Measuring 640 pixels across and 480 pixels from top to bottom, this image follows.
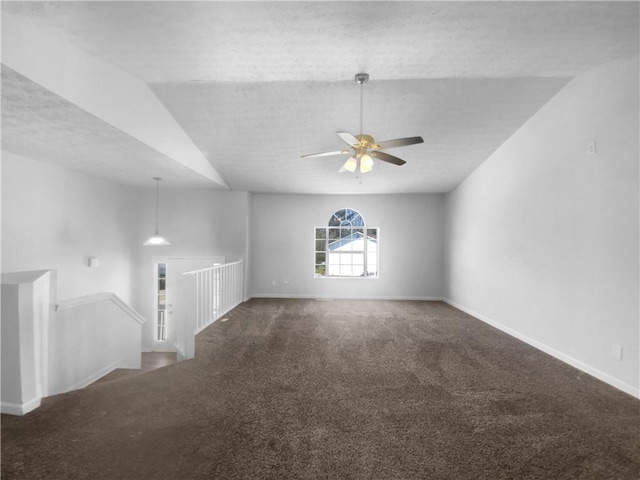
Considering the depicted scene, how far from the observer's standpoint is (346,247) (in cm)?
748

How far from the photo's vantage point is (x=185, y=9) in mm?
2326

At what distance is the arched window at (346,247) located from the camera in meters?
7.45

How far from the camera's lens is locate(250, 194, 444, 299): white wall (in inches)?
287

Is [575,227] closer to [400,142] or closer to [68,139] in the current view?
[400,142]

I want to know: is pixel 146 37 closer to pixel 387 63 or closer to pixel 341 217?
pixel 387 63

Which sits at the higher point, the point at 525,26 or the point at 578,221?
the point at 525,26

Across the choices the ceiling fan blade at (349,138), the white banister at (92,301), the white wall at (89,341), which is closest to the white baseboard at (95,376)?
the white wall at (89,341)

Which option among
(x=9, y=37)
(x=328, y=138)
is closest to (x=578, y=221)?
(x=328, y=138)

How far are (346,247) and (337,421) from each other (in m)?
5.43

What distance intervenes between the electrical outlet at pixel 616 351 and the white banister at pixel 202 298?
13.8 feet

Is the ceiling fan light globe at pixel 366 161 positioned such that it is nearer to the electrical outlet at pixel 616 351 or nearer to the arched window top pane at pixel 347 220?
the electrical outlet at pixel 616 351

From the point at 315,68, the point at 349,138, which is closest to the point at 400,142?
the point at 349,138

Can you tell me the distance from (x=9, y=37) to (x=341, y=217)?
6.02 meters

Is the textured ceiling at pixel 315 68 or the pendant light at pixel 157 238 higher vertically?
Result: the textured ceiling at pixel 315 68
